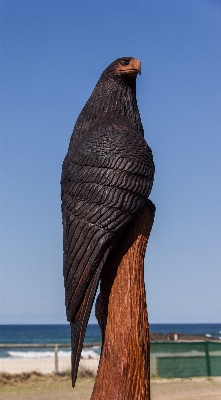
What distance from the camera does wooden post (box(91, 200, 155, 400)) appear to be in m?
4.43

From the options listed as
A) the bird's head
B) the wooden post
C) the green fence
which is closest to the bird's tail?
A: the wooden post

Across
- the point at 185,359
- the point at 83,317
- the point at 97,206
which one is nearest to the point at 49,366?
the point at 185,359

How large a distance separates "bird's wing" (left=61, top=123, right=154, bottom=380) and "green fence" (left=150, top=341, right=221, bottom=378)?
777cm

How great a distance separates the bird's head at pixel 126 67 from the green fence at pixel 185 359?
8.11 meters

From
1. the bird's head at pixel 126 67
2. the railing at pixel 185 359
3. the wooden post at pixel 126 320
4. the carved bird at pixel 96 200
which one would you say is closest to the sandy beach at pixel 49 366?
the railing at pixel 185 359

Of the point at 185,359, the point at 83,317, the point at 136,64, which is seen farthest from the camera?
the point at 185,359

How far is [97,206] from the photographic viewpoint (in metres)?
4.54

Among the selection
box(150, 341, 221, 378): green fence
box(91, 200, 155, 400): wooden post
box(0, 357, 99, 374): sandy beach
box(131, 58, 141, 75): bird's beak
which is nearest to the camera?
box(91, 200, 155, 400): wooden post

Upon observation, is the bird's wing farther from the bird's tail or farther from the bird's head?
the bird's head

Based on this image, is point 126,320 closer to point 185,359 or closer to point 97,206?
point 97,206

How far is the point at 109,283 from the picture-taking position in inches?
186

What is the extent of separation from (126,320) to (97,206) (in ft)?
3.15

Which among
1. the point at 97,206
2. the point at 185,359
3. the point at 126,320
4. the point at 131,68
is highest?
the point at 131,68

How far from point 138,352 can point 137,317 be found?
28 centimetres
